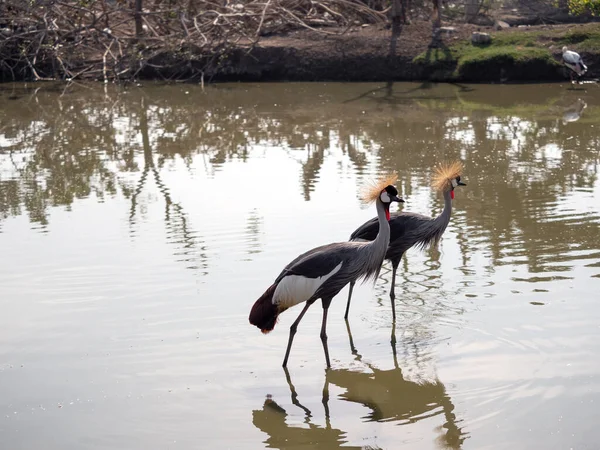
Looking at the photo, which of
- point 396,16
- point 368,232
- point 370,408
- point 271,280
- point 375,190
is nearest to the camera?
point 370,408

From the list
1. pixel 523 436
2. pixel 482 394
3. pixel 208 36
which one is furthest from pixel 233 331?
pixel 208 36

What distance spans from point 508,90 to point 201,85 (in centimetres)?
557

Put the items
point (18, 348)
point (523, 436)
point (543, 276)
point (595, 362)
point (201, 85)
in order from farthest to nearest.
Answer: point (201, 85) < point (543, 276) < point (18, 348) < point (595, 362) < point (523, 436)

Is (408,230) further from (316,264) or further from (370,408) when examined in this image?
(370,408)

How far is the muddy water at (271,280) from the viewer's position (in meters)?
5.04

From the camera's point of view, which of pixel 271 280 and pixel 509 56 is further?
pixel 509 56

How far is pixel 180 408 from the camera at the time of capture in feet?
17.0

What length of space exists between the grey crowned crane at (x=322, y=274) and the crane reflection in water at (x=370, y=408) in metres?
0.29

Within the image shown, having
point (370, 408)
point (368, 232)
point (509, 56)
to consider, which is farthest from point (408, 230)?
point (509, 56)

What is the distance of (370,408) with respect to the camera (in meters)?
5.23

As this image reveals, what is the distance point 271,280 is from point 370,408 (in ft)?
7.00

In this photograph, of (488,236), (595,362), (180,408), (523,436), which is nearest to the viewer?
(523,436)

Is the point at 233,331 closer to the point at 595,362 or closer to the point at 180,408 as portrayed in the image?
the point at 180,408

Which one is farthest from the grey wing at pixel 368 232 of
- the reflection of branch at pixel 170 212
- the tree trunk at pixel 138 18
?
the tree trunk at pixel 138 18
